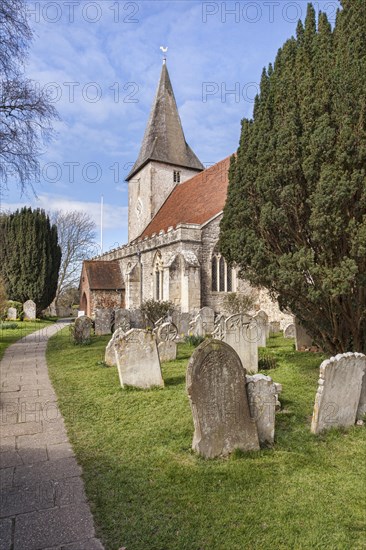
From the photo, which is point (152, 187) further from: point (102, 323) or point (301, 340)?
point (301, 340)

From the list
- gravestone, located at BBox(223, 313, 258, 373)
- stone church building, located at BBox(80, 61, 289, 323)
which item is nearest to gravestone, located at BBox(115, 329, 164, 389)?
gravestone, located at BBox(223, 313, 258, 373)

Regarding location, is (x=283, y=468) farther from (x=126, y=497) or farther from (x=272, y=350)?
(x=272, y=350)

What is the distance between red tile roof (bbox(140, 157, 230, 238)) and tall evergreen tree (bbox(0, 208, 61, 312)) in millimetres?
8296

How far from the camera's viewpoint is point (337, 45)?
6.35 meters

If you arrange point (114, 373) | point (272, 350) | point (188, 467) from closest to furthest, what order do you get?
point (188, 467)
point (114, 373)
point (272, 350)

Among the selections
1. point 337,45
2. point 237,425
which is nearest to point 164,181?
point 337,45

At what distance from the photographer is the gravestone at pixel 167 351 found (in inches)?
341

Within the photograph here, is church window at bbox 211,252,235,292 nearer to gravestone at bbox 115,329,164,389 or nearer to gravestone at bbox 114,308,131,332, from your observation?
gravestone at bbox 114,308,131,332

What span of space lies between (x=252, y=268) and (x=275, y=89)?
141 inches

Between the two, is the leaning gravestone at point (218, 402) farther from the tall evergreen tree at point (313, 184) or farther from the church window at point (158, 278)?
the church window at point (158, 278)

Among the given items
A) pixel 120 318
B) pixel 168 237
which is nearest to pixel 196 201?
pixel 168 237

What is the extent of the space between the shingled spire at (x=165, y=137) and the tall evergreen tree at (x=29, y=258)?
8469mm

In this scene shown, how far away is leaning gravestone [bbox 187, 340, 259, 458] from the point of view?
3.65 metres

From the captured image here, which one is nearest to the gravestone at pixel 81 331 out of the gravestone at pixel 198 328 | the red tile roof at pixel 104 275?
the gravestone at pixel 198 328
